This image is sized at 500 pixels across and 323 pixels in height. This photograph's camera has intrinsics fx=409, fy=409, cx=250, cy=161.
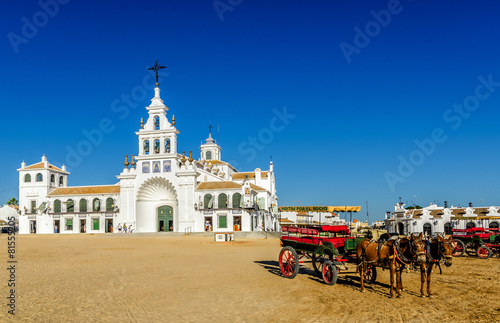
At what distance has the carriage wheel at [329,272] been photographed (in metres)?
12.3

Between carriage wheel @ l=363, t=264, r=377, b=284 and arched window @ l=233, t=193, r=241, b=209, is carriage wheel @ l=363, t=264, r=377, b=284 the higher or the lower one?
the lower one

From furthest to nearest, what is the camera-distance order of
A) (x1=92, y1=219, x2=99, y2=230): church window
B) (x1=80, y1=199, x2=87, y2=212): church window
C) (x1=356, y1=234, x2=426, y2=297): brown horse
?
(x1=80, y1=199, x2=87, y2=212): church window
(x1=92, y1=219, x2=99, y2=230): church window
(x1=356, y1=234, x2=426, y2=297): brown horse

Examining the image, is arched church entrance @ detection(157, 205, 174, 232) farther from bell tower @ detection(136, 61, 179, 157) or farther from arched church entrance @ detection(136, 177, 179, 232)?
bell tower @ detection(136, 61, 179, 157)

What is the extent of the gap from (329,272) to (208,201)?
128ft

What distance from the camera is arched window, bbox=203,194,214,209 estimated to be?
5066 centimetres

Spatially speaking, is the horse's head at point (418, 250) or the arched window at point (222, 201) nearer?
the horse's head at point (418, 250)

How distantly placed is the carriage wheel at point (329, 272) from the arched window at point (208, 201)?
38.4 m

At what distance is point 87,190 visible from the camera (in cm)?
5606

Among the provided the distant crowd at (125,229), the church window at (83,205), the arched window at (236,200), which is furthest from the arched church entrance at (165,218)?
the church window at (83,205)

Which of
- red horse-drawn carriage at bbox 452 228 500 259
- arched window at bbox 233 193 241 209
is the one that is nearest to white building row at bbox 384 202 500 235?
arched window at bbox 233 193 241 209

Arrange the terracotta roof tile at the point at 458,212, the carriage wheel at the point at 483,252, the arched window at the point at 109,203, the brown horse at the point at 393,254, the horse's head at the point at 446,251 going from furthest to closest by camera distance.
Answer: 1. the terracotta roof tile at the point at 458,212
2. the arched window at the point at 109,203
3. the carriage wheel at the point at 483,252
4. the horse's head at the point at 446,251
5. the brown horse at the point at 393,254

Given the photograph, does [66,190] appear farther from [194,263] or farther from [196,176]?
[194,263]

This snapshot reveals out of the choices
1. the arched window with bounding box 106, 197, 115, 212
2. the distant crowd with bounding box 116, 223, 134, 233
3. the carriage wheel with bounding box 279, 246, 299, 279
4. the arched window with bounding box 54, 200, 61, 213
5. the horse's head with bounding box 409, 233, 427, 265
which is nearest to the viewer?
the horse's head with bounding box 409, 233, 427, 265

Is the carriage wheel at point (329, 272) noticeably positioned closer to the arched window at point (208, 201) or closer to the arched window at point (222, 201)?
the arched window at point (222, 201)
